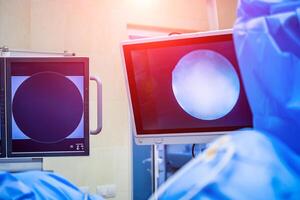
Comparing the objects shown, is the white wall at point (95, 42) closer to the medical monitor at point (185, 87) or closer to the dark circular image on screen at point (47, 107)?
the dark circular image on screen at point (47, 107)

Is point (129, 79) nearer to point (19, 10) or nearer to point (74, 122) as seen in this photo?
point (74, 122)

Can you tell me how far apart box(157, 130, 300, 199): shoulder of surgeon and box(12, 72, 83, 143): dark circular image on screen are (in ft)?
2.80

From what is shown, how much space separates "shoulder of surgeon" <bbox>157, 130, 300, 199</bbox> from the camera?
1.29ft

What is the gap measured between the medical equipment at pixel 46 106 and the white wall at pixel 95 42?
1.62 metres

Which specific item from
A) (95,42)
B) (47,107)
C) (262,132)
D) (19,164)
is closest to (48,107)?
(47,107)

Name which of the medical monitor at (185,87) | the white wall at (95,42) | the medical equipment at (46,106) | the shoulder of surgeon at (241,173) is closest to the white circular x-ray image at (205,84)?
the medical monitor at (185,87)

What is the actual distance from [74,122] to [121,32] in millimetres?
2042

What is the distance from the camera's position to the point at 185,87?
1.10 m

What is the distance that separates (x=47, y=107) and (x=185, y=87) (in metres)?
0.53

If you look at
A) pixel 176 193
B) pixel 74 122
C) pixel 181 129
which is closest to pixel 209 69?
pixel 181 129

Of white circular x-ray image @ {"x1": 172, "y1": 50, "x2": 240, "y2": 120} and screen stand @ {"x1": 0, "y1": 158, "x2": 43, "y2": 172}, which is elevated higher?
white circular x-ray image @ {"x1": 172, "y1": 50, "x2": 240, "y2": 120}

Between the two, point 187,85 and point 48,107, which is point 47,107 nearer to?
point 48,107

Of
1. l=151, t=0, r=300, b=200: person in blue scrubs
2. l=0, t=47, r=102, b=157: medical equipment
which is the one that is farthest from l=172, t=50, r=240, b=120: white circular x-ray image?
l=151, t=0, r=300, b=200: person in blue scrubs

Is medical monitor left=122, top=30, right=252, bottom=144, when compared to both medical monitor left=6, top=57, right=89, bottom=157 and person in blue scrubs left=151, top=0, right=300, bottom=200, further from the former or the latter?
person in blue scrubs left=151, top=0, right=300, bottom=200
